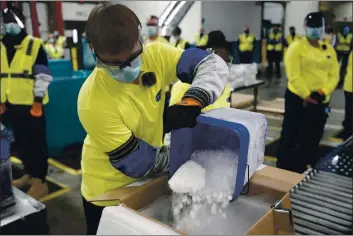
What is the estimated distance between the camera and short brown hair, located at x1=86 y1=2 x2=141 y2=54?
785 millimetres

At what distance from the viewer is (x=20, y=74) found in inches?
94.0

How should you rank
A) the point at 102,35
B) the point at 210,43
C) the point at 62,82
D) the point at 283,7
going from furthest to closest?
the point at 62,82
the point at 283,7
the point at 210,43
the point at 102,35

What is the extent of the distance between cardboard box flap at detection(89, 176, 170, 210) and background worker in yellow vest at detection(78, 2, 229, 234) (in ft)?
0.10

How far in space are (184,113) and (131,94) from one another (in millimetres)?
246

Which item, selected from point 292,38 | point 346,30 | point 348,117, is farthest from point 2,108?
point 346,30

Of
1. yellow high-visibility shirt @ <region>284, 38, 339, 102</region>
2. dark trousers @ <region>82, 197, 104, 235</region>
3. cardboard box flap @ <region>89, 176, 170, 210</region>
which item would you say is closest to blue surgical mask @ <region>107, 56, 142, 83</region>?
cardboard box flap @ <region>89, 176, 170, 210</region>

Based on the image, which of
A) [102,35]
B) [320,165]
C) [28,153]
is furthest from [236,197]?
[28,153]

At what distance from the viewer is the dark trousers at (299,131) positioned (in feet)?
8.27

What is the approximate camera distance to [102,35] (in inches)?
30.9

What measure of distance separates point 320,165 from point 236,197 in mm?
1648

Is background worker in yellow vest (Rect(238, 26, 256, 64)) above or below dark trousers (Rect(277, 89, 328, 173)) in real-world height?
above

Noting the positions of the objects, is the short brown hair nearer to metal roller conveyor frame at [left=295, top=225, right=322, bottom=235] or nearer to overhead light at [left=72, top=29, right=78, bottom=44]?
metal roller conveyor frame at [left=295, top=225, right=322, bottom=235]

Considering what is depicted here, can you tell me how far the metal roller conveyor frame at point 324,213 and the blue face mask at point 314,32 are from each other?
1.02 metres

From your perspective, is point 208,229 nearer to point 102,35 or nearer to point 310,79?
point 102,35
